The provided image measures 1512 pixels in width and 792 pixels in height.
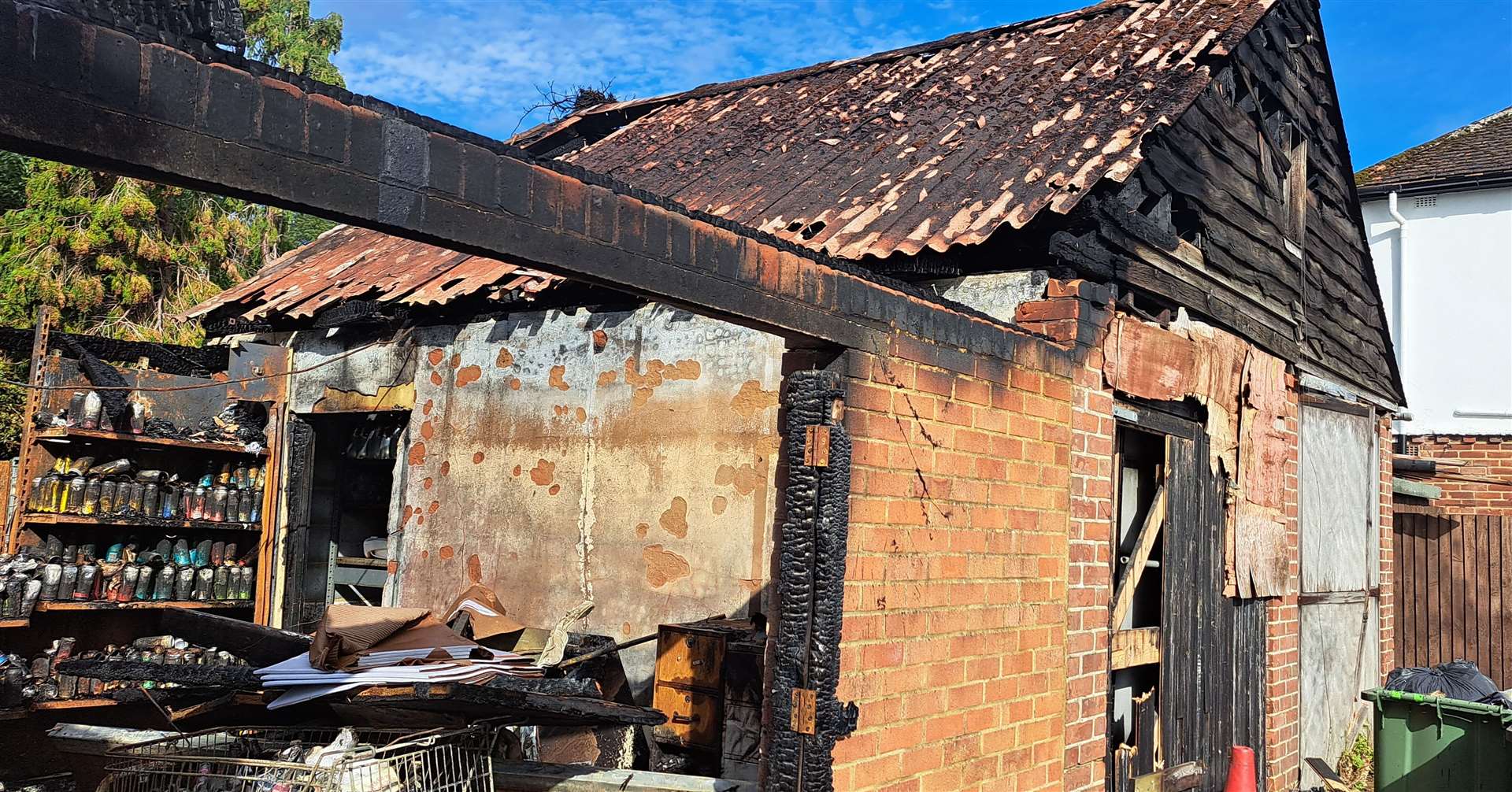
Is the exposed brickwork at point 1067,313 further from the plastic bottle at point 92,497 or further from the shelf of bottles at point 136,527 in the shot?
the plastic bottle at point 92,497

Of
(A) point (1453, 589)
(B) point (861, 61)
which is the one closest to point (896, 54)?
(B) point (861, 61)

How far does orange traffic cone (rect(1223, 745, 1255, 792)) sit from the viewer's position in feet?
22.3

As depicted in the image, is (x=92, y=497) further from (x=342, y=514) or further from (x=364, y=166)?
(x=364, y=166)

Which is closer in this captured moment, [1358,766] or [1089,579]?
[1089,579]

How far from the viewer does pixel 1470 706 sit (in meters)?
7.14

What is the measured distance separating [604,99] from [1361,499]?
27.2 ft

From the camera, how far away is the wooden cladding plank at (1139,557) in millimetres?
Result: 6141

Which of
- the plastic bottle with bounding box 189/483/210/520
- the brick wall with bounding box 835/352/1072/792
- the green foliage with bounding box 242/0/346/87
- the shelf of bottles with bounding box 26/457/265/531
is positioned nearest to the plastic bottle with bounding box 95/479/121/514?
the shelf of bottles with bounding box 26/457/265/531

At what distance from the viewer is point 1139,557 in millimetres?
6391

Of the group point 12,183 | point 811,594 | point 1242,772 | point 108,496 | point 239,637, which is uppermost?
point 12,183

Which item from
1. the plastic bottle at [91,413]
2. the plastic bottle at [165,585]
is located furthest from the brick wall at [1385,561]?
the plastic bottle at [91,413]

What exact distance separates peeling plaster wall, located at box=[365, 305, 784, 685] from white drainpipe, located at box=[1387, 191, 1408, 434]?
12513 millimetres

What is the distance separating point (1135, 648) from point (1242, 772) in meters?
1.26

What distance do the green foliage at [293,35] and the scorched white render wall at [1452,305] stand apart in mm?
18893
